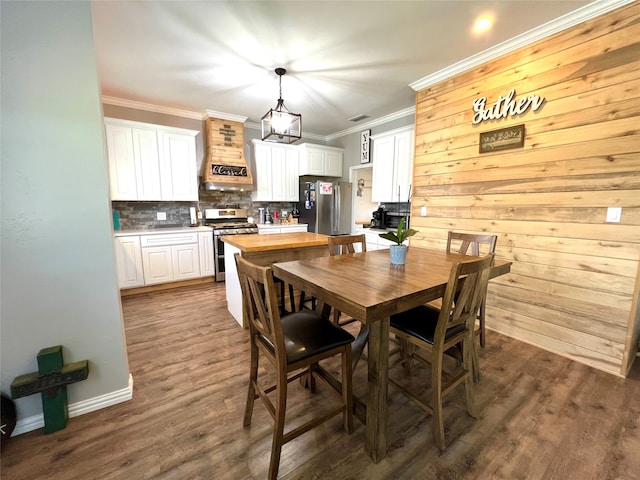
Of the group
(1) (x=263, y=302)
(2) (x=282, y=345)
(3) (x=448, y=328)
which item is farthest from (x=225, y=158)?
(3) (x=448, y=328)

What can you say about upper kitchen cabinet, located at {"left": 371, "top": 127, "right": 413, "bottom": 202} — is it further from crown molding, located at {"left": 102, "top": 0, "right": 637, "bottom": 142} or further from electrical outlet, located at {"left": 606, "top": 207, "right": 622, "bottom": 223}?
electrical outlet, located at {"left": 606, "top": 207, "right": 622, "bottom": 223}

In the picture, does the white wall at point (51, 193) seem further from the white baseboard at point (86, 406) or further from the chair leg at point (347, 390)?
the chair leg at point (347, 390)

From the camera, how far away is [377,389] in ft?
4.29

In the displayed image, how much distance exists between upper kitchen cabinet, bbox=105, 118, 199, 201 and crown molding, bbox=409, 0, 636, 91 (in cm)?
348

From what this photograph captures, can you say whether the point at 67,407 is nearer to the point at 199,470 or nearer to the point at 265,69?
the point at 199,470

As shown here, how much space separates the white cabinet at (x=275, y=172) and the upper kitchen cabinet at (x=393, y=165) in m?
1.65

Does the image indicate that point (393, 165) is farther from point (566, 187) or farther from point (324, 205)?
point (566, 187)

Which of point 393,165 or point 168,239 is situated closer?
point 168,239

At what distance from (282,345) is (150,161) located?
385cm

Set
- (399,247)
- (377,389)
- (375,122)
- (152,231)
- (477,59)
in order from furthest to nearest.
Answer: (375,122) → (152,231) → (477,59) → (399,247) → (377,389)

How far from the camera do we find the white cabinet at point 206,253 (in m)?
4.12

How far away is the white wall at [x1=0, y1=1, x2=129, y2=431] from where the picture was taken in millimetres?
1318

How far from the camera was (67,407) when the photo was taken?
1.55 m

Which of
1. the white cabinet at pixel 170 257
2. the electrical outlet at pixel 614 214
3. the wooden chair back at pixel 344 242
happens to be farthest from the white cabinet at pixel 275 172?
the electrical outlet at pixel 614 214
